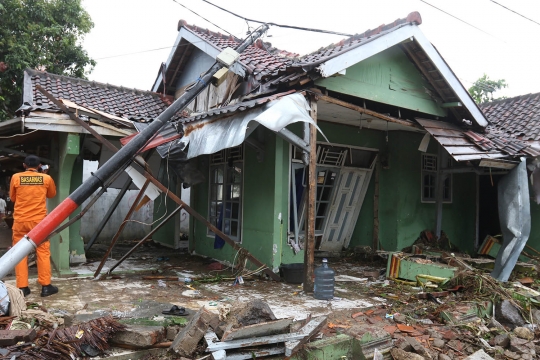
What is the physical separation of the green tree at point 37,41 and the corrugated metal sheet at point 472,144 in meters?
12.1

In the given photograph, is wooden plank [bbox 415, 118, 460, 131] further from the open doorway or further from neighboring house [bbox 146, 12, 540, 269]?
the open doorway

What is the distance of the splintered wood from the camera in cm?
360

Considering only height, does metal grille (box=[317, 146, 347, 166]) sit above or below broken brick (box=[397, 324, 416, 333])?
above

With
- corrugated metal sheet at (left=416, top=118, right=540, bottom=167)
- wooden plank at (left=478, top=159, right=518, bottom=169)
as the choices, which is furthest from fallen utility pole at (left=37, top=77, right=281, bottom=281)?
wooden plank at (left=478, top=159, right=518, bottom=169)

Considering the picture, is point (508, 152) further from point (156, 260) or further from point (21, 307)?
point (21, 307)

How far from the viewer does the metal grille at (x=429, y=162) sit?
1059cm

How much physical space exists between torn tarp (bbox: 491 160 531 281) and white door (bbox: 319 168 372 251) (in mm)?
2970

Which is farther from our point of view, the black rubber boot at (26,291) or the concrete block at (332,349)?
the black rubber boot at (26,291)

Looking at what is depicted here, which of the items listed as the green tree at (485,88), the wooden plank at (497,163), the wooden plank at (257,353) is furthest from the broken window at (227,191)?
the green tree at (485,88)

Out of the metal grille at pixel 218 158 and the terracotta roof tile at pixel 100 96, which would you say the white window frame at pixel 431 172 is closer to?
the metal grille at pixel 218 158

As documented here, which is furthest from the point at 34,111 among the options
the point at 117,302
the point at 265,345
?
the point at 265,345

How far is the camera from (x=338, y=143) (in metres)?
9.27

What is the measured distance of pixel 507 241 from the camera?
7.80 meters

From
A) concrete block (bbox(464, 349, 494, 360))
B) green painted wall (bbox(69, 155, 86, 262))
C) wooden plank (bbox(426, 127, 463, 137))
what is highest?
wooden plank (bbox(426, 127, 463, 137))
